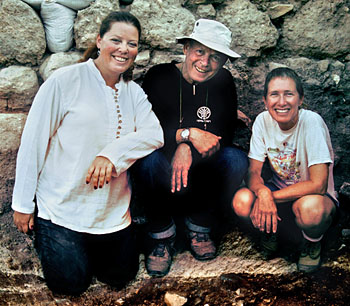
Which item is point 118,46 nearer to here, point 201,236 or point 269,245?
point 201,236

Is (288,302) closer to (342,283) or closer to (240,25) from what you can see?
(342,283)

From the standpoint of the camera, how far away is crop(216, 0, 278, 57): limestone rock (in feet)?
8.00

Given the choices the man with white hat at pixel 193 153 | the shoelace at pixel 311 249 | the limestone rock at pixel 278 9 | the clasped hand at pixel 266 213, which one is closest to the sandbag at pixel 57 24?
the man with white hat at pixel 193 153

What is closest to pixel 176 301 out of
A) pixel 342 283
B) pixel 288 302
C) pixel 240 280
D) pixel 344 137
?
pixel 240 280

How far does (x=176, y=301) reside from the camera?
188 cm

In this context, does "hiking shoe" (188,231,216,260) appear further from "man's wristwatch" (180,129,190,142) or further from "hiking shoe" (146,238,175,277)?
"man's wristwatch" (180,129,190,142)

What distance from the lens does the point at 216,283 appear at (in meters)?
1.95

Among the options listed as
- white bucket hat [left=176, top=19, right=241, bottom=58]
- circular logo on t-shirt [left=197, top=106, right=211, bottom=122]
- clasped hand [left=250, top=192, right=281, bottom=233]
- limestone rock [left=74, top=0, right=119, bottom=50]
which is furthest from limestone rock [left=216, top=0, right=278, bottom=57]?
clasped hand [left=250, top=192, right=281, bottom=233]

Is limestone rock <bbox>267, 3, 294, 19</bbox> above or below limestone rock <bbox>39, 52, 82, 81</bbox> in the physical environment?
above

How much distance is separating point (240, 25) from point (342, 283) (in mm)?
1690

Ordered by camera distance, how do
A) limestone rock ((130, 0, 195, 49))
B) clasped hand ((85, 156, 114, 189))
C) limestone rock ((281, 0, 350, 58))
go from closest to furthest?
clasped hand ((85, 156, 114, 189)), limestone rock ((130, 0, 195, 49)), limestone rock ((281, 0, 350, 58))

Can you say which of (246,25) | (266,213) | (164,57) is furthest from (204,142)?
(246,25)

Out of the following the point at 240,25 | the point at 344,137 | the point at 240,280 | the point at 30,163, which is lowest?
the point at 240,280

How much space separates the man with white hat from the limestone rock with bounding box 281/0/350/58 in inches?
27.9
